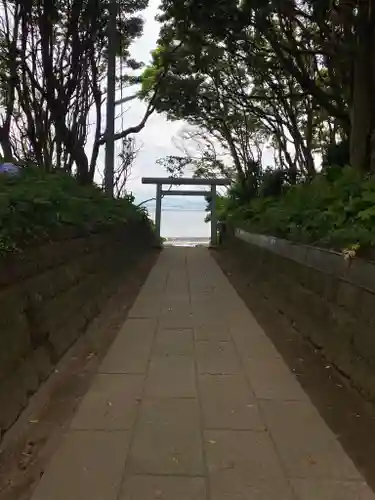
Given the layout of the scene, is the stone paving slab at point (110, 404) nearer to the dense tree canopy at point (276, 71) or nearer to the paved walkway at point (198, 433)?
the paved walkway at point (198, 433)

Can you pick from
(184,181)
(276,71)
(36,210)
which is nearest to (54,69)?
(276,71)

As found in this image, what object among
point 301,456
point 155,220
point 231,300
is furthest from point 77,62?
point 155,220

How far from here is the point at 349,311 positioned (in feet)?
18.2

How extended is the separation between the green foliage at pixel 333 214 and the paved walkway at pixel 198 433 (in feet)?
4.40

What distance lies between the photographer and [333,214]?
6.59 m

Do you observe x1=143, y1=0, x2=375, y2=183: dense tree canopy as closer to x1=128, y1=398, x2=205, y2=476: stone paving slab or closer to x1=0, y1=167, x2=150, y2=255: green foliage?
x1=0, y1=167, x2=150, y2=255: green foliage

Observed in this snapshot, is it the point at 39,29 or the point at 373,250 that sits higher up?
the point at 39,29

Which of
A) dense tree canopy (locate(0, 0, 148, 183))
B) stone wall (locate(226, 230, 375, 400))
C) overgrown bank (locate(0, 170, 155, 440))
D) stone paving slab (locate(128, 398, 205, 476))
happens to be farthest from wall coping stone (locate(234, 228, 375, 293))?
dense tree canopy (locate(0, 0, 148, 183))

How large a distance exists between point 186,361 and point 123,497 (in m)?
3.06

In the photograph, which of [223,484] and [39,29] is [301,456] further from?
[39,29]

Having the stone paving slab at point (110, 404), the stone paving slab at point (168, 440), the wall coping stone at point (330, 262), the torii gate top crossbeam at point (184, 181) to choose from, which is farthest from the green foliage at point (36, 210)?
the torii gate top crossbeam at point (184, 181)

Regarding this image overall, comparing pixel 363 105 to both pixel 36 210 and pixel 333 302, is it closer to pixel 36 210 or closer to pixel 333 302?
pixel 333 302

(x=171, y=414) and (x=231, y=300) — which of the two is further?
(x=231, y=300)

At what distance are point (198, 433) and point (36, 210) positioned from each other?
240cm
